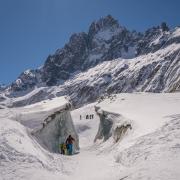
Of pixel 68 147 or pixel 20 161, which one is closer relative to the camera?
pixel 20 161

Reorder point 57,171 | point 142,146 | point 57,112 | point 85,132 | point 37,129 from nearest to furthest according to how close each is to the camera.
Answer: point 57,171 → point 142,146 → point 37,129 → point 57,112 → point 85,132

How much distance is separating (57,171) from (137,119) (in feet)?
38.5

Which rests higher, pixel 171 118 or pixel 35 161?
pixel 171 118

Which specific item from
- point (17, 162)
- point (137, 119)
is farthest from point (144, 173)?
point (137, 119)

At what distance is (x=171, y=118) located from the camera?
79.3 feet

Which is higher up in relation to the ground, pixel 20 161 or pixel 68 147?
pixel 20 161

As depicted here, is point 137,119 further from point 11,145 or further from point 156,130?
point 11,145

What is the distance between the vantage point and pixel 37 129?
27.7 m

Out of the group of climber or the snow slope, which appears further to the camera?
the group of climber

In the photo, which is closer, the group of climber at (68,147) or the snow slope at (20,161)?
the snow slope at (20,161)

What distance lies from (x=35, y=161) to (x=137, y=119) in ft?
41.0

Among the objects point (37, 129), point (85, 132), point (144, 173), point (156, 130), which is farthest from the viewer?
point (85, 132)

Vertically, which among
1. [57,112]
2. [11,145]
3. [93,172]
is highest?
[57,112]

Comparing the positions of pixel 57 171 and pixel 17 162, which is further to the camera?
pixel 57 171
